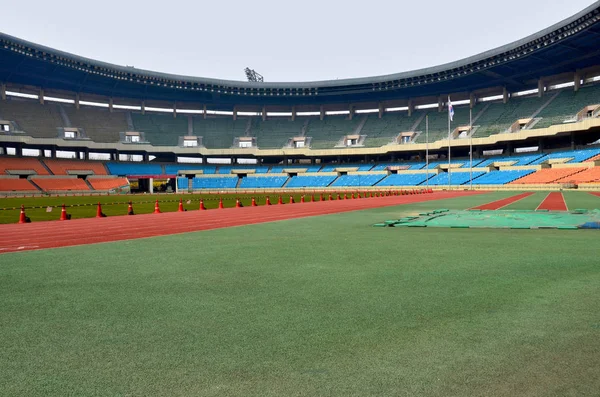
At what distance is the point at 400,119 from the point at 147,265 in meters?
72.8

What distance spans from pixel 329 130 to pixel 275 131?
10655mm

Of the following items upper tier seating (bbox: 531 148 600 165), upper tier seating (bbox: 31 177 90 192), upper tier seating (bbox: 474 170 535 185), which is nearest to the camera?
upper tier seating (bbox: 531 148 600 165)

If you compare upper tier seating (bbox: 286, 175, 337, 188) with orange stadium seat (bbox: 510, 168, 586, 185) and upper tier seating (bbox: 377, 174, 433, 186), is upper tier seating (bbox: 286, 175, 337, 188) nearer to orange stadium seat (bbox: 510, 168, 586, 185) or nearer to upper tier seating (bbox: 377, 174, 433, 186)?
upper tier seating (bbox: 377, 174, 433, 186)

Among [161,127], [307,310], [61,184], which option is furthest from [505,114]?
[307,310]

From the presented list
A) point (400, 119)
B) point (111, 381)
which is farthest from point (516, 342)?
point (400, 119)

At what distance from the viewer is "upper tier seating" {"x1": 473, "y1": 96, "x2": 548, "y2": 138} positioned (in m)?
59.3

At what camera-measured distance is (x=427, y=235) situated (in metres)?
8.77

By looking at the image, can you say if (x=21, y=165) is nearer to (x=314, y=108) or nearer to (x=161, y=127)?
(x=161, y=127)

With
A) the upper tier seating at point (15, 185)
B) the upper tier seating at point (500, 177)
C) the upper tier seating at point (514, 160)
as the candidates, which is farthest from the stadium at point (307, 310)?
the upper tier seating at point (514, 160)

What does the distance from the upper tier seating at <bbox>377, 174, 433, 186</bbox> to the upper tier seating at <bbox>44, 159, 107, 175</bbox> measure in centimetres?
4425

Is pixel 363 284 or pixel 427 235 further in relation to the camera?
pixel 427 235

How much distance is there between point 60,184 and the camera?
184 feet

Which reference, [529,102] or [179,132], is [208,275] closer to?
[529,102]

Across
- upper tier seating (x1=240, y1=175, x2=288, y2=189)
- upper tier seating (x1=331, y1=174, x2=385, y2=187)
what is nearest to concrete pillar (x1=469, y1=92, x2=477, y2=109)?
upper tier seating (x1=331, y1=174, x2=385, y2=187)
